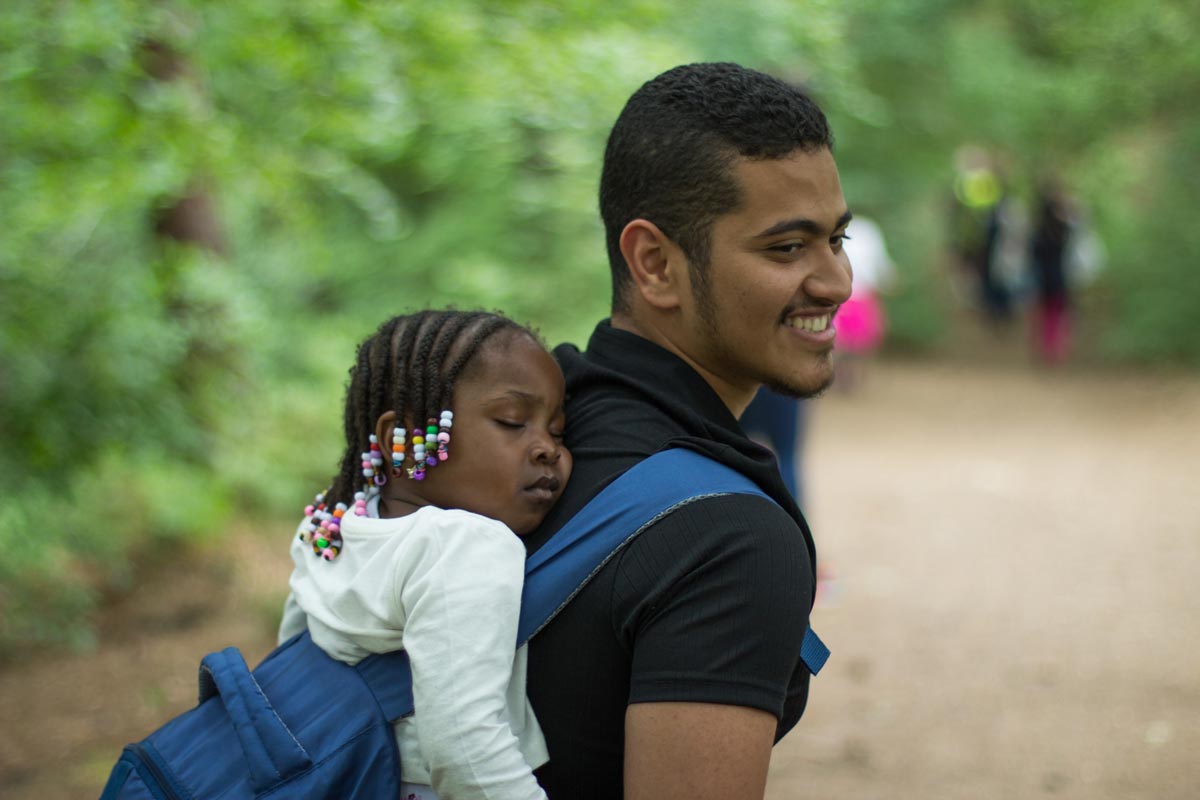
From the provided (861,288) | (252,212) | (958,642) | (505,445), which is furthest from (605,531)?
(861,288)

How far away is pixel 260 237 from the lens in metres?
11.3

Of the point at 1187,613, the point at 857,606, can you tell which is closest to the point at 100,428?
the point at 857,606

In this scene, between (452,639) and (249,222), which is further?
(249,222)

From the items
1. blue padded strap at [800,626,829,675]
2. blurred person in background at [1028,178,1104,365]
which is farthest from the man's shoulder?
blurred person in background at [1028,178,1104,365]

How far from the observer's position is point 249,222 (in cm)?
1097

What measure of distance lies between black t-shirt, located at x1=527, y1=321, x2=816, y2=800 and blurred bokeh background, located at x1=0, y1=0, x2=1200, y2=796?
3616 millimetres

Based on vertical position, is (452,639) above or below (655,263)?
below

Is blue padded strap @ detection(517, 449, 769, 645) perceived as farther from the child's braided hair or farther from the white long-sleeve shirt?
the child's braided hair

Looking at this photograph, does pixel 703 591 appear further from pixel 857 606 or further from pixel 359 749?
pixel 857 606

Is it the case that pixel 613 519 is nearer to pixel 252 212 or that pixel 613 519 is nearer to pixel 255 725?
pixel 255 725

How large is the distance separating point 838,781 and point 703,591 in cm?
371

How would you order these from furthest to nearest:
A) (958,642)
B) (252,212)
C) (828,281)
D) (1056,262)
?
(1056,262)
(252,212)
(958,642)
(828,281)

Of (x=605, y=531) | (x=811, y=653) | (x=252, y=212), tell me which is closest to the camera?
(x=605, y=531)

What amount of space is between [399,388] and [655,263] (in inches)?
19.1
